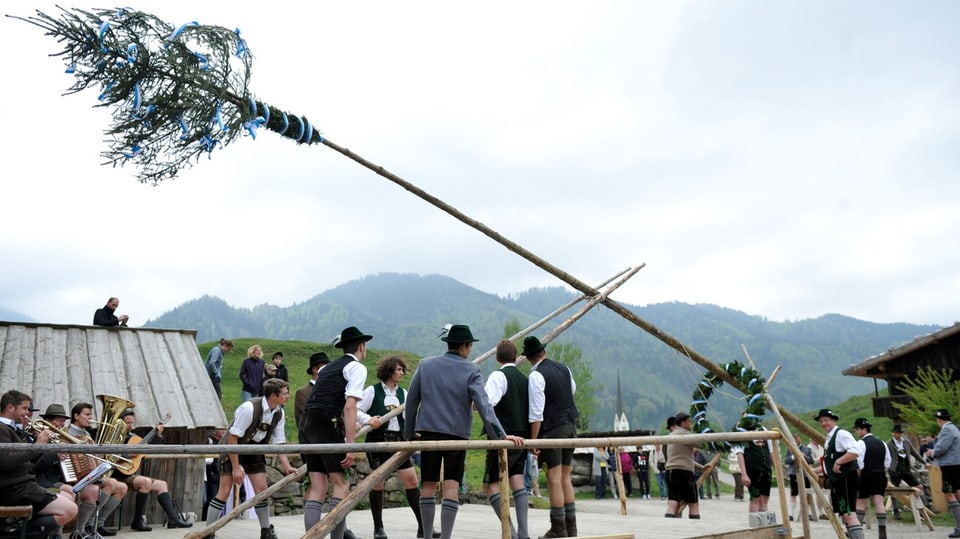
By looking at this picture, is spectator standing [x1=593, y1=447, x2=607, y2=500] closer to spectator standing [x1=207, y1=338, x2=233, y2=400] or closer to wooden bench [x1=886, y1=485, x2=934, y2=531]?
wooden bench [x1=886, y1=485, x2=934, y2=531]

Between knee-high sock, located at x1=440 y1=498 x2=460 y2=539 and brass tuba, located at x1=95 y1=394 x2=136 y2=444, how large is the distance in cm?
483

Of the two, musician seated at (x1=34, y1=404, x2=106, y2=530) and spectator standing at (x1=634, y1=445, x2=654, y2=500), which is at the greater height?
musician seated at (x1=34, y1=404, x2=106, y2=530)

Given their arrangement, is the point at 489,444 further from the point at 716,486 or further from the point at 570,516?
the point at 716,486

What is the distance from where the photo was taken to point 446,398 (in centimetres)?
617

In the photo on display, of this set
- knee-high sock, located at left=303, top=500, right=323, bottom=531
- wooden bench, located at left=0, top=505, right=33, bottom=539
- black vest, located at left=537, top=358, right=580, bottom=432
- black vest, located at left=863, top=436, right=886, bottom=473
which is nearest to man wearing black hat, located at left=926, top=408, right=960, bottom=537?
black vest, located at left=863, top=436, right=886, bottom=473

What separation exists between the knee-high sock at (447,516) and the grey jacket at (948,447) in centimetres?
994

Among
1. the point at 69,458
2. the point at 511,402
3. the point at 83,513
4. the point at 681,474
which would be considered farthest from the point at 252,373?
the point at 511,402

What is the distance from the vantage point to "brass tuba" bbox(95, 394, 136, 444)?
8836 mm

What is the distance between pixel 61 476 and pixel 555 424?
16.2 ft

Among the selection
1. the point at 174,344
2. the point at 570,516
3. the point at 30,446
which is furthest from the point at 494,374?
the point at 174,344

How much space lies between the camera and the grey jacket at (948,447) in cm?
1220

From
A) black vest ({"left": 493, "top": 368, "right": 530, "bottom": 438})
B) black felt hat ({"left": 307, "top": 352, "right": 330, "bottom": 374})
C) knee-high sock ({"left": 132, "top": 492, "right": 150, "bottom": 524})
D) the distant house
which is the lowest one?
knee-high sock ({"left": 132, "top": 492, "right": 150, "bottom": 524})

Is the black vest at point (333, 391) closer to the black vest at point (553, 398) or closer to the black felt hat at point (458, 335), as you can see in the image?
the black felt hat at point (458, 335)

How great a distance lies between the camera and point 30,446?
3891 millimetres
